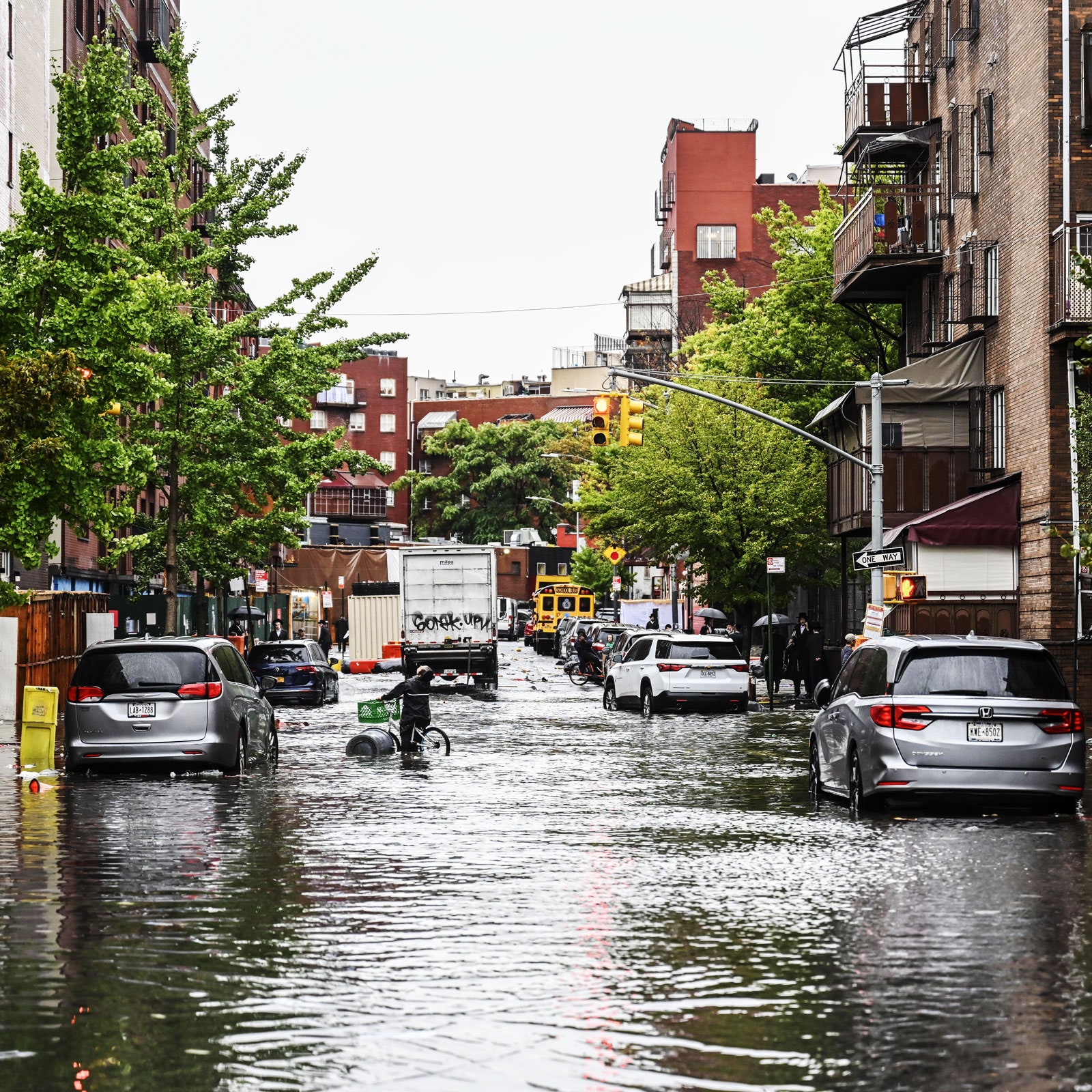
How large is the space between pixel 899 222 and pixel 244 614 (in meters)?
29.1

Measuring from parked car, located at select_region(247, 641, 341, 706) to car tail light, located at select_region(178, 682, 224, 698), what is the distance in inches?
752

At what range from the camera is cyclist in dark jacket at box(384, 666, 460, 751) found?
25.6 m

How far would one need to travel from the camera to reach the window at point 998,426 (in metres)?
37.4

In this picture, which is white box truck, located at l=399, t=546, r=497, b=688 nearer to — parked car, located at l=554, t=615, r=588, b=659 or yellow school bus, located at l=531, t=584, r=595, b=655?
parked car, located at l=554, t=615, r=588, b=659

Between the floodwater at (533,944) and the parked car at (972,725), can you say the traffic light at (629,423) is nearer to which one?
the floodwater at (533,944)

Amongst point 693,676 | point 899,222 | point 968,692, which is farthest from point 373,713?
point 899,222

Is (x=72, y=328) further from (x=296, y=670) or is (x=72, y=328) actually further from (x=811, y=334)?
(x=811, y=334)

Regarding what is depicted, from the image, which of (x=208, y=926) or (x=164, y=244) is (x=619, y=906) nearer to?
(x=208, y=926)

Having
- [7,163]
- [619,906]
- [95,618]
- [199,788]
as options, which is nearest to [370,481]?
[7,163]

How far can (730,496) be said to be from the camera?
167ft

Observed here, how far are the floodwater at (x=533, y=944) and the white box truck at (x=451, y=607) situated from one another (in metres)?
27.9

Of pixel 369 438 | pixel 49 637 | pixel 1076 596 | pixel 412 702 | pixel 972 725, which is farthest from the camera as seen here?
pixel 369 438

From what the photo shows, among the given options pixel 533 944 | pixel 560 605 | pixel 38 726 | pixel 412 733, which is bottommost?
pixel 533 944

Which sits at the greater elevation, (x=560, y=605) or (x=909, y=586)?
(x=560, y=605)
